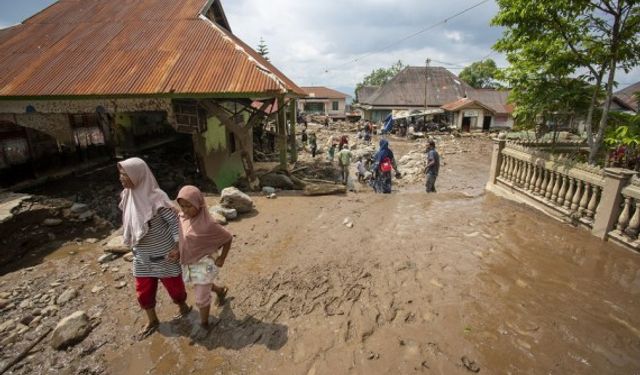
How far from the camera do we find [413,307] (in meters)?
3.22

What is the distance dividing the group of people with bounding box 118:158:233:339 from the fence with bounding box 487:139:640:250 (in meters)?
5.37

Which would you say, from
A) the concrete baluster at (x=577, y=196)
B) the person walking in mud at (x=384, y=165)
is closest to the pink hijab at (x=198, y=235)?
the concrete baluster at (x=577, y=196)

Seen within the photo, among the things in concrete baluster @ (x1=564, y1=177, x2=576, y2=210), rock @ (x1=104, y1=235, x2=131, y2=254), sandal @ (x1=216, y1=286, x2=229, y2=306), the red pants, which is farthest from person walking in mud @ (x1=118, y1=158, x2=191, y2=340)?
concrete baluster @ (x1=564, y1=177, x2=576, y2=210)

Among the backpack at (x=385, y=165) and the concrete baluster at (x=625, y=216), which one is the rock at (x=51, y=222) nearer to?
the backpack at (x=385, y=165)

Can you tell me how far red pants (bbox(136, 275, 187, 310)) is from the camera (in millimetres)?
2922

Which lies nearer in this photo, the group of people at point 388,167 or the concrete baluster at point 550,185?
the concrete baluster at point 550,185

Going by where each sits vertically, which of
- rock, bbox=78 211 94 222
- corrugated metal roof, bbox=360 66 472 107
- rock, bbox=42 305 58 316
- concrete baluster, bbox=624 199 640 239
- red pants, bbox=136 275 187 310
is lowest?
rock, bbox=42 305 58 316

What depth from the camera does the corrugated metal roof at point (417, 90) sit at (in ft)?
122

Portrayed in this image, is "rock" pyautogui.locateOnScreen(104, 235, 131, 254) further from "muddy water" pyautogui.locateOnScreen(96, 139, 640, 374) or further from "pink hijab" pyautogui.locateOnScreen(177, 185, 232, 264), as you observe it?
"pink hijab" pyautogui.locateOnScreen(177, 185, 232, 264)

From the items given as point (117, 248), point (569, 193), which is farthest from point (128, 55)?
point (569, 193)

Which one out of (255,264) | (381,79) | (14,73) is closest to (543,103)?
(255,264)

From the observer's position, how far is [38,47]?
30.1 ft

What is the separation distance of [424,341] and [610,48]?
6.03 metres

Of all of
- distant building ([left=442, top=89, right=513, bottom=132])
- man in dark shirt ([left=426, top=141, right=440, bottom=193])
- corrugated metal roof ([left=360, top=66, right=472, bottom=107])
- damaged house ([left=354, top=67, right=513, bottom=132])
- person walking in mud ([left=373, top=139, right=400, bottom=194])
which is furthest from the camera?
corrugated metal roof ([left=360, top=66, right=472, bottom=107])
